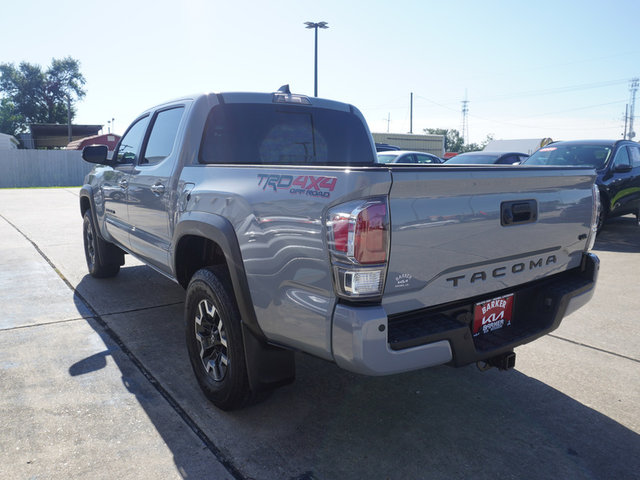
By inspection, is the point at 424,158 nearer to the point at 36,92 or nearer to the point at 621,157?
the point at 621,157

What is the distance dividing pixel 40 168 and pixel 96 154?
95.8 feet

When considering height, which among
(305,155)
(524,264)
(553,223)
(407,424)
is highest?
(305,155)

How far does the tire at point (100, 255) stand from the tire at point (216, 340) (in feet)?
9.71

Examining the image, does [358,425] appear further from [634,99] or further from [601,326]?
[634,99]

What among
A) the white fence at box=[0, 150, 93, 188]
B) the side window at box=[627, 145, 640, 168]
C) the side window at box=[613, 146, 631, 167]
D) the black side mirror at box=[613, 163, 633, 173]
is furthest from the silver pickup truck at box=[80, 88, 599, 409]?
the white fence at box=[0, 150, 93, 188]

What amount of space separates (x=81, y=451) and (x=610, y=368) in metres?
3.46

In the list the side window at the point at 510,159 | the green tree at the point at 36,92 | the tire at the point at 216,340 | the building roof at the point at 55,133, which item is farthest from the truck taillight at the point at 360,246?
the green tree at the point at 36,92

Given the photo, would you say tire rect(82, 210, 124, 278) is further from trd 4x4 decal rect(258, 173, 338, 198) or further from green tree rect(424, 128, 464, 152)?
green tree rect(424, 128, 464, 152)

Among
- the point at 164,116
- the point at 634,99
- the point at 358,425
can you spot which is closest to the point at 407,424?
the point at 358,425

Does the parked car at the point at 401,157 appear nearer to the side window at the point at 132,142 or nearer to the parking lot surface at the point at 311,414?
the side window at the point at 132,142

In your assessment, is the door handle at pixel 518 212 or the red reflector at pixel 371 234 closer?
the red reflector at pixel 371 234

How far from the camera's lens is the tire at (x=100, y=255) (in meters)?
5.92

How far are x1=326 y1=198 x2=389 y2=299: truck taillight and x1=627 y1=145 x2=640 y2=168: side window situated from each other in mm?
9307

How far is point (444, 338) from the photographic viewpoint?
2.39 m
